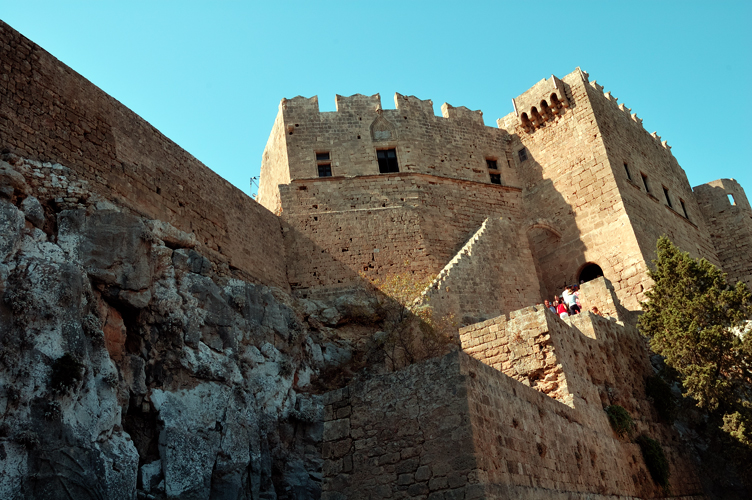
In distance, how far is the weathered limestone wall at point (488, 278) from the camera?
18.0 meters

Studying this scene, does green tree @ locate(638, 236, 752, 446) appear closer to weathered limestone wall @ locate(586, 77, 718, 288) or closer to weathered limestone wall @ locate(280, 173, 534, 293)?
weathered limestone wall @ locate(586, 77, 718, 288)

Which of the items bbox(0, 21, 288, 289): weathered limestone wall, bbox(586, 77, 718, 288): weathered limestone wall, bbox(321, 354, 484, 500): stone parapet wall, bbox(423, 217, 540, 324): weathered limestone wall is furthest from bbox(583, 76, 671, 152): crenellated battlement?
bbox(321, 354, 484, 500): stone parapet wall

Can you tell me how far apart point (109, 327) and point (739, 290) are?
1158cm

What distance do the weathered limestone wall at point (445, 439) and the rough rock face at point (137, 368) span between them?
16.0ft

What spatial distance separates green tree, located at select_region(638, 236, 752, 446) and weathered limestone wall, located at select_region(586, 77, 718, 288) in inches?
192

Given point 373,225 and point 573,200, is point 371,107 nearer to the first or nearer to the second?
point 373,225

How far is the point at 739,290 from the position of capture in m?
13.4

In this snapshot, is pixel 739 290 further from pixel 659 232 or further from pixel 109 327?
pixel 109 327

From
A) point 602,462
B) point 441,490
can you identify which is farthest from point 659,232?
point 441,490

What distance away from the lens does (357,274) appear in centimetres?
1936

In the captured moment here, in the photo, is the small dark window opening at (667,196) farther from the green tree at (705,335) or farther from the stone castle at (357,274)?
the green tree at (705,335)

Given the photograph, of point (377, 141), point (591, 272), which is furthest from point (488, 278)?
point (377, 141)

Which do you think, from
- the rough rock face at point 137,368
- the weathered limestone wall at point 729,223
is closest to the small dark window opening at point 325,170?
the rough rock face at point 137,368

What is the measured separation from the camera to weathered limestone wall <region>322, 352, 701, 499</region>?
6758 millimetres
